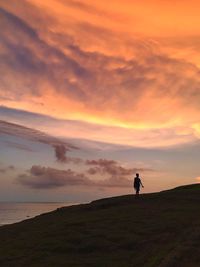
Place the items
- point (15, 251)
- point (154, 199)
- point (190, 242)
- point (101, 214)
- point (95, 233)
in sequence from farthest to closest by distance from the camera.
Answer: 1. point (154, 199)
2. point (101, 214)
3. point (95, 233)
4. point (15, 251)
5. point (190, 242)

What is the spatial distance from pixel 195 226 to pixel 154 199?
16225 millimetres

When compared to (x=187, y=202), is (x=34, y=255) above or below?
below

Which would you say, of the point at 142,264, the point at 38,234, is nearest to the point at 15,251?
the point at 38,234

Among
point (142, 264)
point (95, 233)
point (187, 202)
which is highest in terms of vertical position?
point (187, 202)

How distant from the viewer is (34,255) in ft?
99.7

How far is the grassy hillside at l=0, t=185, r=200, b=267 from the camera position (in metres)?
28.1

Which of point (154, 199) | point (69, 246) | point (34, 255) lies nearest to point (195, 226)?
point (69, 246)

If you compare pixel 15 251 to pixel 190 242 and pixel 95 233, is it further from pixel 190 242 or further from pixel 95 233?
pixel 190 242

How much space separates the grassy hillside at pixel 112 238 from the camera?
28062 mm

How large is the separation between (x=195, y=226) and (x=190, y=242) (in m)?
4.45

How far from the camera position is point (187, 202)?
152ft

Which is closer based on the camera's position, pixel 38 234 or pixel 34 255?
pixel 34 255

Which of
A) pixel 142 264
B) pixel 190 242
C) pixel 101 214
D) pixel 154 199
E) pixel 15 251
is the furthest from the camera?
pixel 154 199

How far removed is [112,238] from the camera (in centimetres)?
3316
